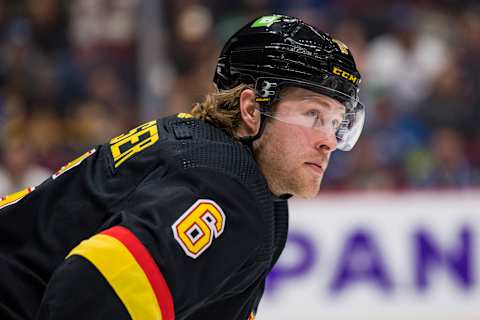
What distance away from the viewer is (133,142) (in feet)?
6.44

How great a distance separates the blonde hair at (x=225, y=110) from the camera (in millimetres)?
2051

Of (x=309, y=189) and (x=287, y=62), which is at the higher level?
(x=287, y=62)

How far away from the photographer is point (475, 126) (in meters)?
5.73

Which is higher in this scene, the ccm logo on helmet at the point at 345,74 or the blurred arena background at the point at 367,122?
the ccm logo on helmet at the point at 345,74

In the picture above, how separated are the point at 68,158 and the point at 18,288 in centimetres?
406

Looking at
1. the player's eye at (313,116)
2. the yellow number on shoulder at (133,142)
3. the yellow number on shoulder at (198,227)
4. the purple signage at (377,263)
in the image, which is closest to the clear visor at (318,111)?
the player's eye at (313,116)

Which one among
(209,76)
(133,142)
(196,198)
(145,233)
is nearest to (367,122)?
(209,76)

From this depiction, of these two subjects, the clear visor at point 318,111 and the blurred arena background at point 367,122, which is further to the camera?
the blurred arena background at point 367,122

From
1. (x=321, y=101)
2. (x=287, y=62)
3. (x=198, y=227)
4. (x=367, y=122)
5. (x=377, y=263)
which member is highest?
(x=287, y=62)

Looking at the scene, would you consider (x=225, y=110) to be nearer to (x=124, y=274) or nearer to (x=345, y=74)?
(x=345, y=74)

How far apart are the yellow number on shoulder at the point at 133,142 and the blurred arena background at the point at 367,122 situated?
320 cm

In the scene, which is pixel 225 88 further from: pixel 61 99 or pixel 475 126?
pixel 61 99

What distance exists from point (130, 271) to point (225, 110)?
61 cm

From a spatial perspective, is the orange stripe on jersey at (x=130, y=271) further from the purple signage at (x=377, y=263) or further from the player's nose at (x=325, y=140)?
the purple signage at (x=377, y=263)
